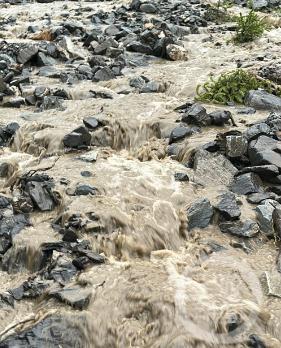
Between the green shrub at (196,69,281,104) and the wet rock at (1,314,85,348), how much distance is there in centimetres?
748

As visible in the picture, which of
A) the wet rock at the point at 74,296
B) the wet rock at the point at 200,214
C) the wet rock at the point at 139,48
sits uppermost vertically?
the wet rock at the point at 74,296

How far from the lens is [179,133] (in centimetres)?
966

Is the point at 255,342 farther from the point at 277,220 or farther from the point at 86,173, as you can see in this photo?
the point at 86,173

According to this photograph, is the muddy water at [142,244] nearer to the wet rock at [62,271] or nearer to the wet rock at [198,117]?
the wet rock at [62,271]

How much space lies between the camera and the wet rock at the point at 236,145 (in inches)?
339

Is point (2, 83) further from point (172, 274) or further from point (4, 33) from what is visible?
point (172, 274)

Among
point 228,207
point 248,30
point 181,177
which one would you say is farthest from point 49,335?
point 248,30

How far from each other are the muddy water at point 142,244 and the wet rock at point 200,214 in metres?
0.12

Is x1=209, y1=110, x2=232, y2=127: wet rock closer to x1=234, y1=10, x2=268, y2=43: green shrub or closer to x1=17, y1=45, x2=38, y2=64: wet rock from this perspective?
x1=17, y1=45, x2=38, y2=64: wet rock

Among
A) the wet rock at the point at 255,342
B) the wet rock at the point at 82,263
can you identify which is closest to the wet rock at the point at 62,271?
the wet rock at the point at 82,263

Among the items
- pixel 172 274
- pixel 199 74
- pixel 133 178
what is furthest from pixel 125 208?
pixel 199 74

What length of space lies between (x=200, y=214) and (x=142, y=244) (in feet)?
3.47

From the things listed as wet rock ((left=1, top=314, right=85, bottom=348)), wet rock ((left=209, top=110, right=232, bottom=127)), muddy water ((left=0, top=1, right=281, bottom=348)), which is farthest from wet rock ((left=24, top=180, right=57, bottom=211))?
wet rock ((left=209, top=110, right=232, bottom=127))

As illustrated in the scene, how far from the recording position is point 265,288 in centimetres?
591
